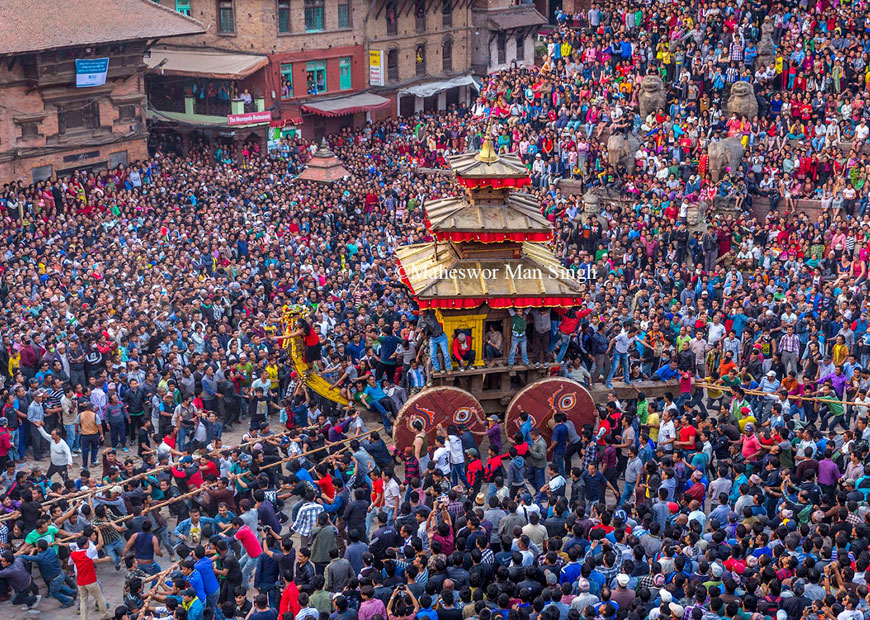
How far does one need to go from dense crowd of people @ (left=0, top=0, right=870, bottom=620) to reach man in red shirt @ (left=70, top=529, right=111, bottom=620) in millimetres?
54

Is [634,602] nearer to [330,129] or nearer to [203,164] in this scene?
[203,164]

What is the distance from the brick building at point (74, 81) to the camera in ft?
116

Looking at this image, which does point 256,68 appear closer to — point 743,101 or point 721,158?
point 743,101

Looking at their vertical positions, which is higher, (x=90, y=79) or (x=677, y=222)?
(x=90, y=79)

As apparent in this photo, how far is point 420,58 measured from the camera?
1940 inches

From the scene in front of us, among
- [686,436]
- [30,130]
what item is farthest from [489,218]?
[30,130]

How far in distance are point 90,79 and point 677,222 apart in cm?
1891

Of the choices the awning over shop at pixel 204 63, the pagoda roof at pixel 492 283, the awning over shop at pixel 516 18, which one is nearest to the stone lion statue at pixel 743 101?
the pagoda roof at pixel 492 283

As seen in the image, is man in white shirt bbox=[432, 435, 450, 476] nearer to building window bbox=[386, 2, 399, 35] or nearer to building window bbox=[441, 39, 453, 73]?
building window bbox=[386, 2, 399, 35]

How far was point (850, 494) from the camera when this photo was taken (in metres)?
15.6

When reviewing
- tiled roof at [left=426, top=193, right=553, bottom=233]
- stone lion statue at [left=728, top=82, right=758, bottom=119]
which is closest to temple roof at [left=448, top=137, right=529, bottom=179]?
tiled roof at [left=426, top=193, right=553, bottom=233]

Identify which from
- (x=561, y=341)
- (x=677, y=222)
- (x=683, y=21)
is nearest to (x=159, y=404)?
(x=561, y=341)

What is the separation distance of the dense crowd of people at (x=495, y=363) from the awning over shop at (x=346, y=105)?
22.9ft

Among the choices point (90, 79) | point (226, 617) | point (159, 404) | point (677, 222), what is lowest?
point (226, 617)
